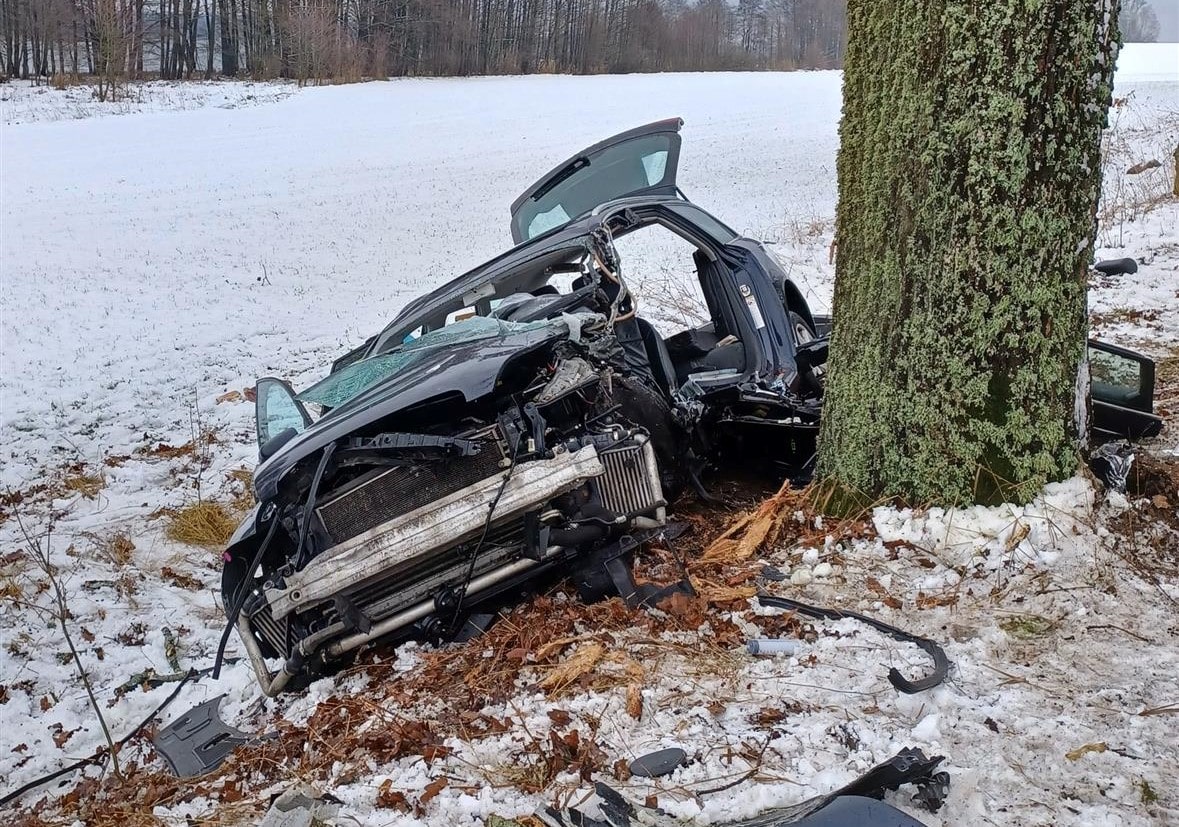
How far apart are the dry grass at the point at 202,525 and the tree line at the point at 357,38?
3019 cm

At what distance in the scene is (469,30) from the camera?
4453 cm

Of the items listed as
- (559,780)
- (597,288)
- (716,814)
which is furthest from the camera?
(597,288)

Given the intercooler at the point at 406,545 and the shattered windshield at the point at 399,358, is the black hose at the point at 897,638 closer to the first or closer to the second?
the intercooler at the point at 406,545

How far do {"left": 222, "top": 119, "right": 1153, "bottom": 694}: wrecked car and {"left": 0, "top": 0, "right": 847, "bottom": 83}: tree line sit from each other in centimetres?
3222

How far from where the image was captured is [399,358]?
13.7 feet

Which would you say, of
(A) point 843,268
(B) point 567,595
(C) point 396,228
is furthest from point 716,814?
(C) point 396,228

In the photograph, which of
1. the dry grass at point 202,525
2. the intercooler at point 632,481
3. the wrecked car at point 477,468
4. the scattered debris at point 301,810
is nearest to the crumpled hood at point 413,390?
the wrecked car at point 477,468

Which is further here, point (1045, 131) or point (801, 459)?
point (801, 459)

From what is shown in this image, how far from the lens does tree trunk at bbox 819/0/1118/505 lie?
2.98 m

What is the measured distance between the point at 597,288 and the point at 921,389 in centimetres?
170

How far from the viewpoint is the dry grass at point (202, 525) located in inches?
226

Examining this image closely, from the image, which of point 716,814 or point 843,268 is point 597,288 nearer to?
point 843,268

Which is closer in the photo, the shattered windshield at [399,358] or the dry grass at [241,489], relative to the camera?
the shattered windshield at [399,358]

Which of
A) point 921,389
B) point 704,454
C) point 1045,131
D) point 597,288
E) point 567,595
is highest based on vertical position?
point 1045,131
